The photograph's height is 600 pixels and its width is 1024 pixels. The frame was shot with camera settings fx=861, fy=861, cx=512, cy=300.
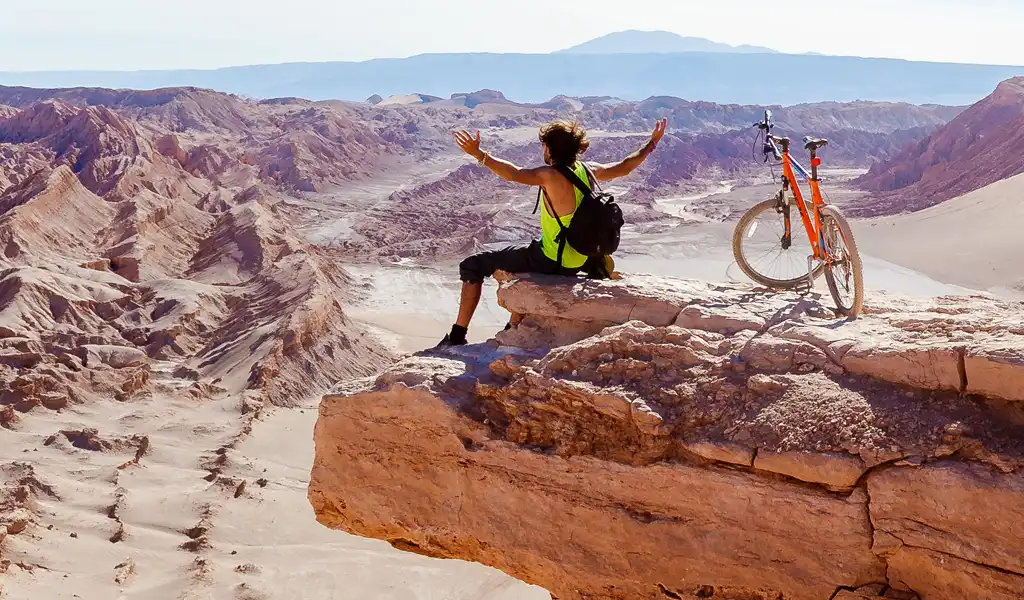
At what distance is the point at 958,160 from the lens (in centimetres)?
3719

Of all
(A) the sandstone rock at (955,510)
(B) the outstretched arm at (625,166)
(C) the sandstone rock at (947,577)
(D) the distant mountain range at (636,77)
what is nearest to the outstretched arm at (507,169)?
(B) the outstretched arm at (625,166)

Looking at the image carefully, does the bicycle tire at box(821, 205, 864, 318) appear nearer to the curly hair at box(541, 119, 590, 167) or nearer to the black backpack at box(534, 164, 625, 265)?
the black backpack at box(534, 164, 625, 265)

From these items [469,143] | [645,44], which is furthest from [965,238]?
[645,44]

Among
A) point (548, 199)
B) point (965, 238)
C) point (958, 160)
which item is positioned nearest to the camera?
point (548, 199)

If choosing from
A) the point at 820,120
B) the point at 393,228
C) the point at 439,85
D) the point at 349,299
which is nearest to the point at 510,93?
the point at 439,85

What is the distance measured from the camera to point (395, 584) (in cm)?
896

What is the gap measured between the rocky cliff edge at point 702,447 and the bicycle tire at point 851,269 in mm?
115

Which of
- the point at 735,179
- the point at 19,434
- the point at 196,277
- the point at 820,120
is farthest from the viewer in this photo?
the point at 820,120

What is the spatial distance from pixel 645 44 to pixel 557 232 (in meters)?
156

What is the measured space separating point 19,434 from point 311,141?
3622 cm

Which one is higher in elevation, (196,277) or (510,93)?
(510,93)

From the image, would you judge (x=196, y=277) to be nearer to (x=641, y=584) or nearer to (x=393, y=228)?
(x=393, y=228)

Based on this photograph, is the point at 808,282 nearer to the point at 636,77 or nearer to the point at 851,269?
the point at 851,269

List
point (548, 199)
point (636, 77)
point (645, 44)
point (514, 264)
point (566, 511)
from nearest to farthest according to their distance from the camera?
point (566, 511), point (548, 199), point (514, 264), point (636, 77), point (645, 44)
